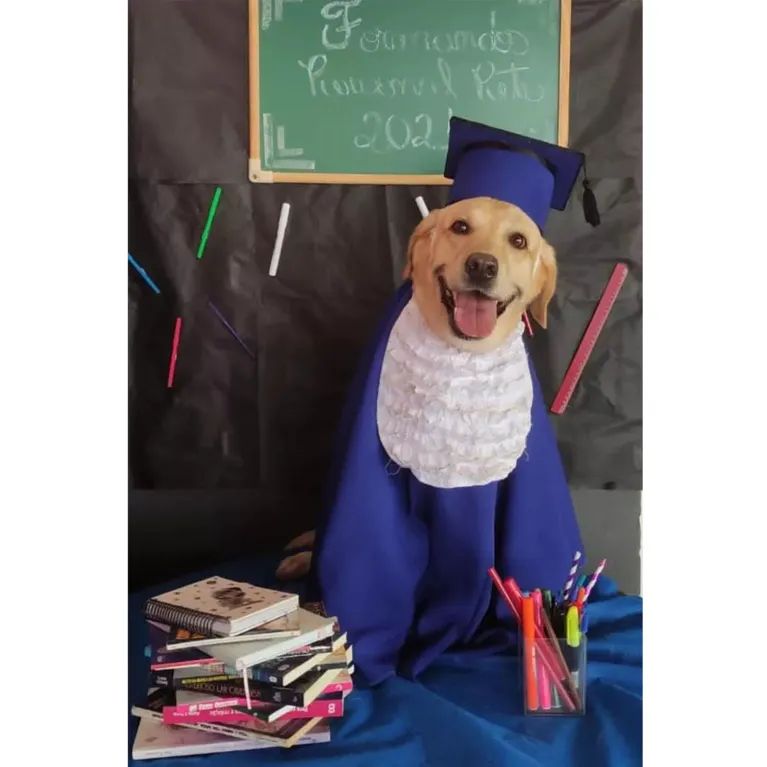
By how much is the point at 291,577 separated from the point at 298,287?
0.52m

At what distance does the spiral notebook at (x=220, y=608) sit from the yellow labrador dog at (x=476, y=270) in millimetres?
Answer: 440

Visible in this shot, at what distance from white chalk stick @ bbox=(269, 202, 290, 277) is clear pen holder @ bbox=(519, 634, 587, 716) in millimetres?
776

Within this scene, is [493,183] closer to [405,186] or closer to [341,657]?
[405,186]

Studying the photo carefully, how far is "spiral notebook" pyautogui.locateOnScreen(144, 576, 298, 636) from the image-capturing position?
1.02 metres

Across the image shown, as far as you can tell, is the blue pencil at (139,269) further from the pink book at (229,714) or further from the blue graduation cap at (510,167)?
the pink book at (229,714)

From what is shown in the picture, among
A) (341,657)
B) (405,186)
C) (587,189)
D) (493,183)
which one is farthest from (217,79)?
(341,657)

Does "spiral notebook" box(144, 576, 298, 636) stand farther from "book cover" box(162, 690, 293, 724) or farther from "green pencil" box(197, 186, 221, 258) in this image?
"green pencil" box(197, 186, 221, 258)

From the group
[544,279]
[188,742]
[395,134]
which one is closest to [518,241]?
[544,279]

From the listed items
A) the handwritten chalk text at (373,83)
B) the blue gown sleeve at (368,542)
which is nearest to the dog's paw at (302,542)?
the blue gown sleeve at (368,542)

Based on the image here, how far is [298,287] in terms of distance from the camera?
1.46m

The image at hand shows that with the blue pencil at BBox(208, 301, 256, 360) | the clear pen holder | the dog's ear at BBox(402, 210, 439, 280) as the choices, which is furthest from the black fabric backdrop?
the clear pen holder

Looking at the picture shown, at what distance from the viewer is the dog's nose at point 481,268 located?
1098 millimetres

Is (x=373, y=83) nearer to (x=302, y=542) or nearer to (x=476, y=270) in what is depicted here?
(x=476, y=270)

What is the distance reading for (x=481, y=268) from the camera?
3.60 ft
